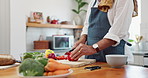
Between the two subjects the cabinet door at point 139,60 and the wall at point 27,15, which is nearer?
the cabinet door at point 139,60

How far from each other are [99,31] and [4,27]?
181 cm

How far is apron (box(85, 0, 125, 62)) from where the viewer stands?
1.52m

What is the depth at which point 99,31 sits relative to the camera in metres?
1.61

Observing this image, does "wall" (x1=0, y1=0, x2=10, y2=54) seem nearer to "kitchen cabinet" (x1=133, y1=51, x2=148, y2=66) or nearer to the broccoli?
"kitchen cabinet" (x1=133, y1=51, x2=148, y2=66)

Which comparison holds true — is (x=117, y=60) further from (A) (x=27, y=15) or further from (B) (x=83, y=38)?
(A) (x=27, y=15)

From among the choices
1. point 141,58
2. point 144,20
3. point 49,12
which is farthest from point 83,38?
point 49,12

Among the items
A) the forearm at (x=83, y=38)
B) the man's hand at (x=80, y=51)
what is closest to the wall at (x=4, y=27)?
the forearm at (x=83, y=38)

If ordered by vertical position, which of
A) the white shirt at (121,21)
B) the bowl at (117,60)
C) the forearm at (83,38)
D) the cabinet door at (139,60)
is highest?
the white shirt at (121,21)

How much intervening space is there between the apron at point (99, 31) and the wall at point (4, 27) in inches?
64.8

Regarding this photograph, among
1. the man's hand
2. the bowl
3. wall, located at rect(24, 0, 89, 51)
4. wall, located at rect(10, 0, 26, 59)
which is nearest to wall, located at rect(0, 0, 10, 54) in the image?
wall, located at rect(10, 0, 26, 59)

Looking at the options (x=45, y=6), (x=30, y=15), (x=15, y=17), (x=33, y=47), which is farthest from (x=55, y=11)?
(x=15, y=17)

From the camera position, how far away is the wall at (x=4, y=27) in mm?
2869

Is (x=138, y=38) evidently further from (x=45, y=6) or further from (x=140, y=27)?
(x=45, y=6)

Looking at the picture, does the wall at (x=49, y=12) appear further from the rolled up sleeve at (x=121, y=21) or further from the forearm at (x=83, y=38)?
the rolled up sleeve at (x=121, y=21)
